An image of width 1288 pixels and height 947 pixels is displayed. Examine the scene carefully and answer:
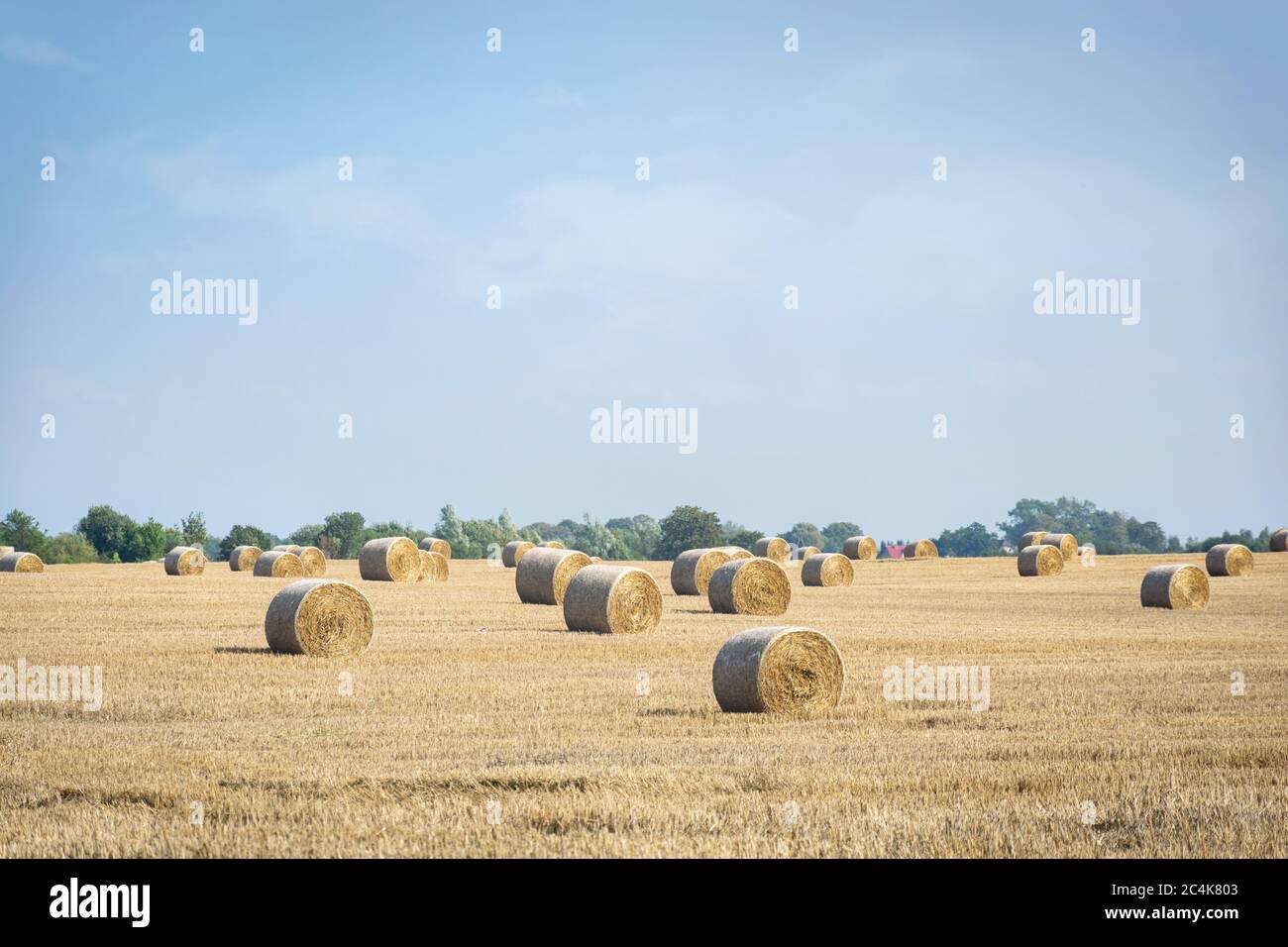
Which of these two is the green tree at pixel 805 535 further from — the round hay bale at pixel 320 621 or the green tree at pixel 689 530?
the round hay bale at pixel 320 621

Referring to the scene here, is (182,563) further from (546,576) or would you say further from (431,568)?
(546,576)

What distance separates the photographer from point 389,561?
4569 centimetres

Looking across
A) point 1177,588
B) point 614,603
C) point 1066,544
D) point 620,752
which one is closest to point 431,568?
point 614,603

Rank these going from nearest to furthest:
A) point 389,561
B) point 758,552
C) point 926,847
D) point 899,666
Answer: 1. point 926,847
2. point 899,666
3. point 389,561
4. point 758,552

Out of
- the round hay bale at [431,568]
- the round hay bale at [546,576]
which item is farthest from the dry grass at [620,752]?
the round hay bale at [431,568]

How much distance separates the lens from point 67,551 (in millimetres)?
86625

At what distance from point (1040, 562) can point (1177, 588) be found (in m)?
20.0

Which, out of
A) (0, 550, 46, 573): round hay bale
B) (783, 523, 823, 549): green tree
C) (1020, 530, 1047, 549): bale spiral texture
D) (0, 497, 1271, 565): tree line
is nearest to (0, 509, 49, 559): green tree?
(0, 497, 1271, 565): tree line

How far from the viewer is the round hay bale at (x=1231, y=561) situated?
158 ft

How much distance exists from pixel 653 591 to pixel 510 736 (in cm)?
1318

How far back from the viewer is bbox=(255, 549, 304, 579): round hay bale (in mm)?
49219
